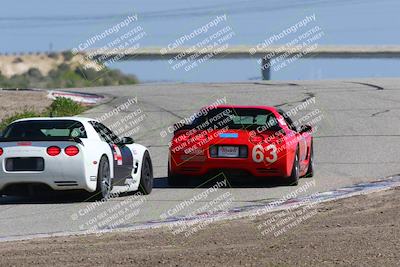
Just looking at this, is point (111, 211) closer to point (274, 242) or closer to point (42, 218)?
point (42, 218)

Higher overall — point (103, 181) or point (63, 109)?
point (103, 181)

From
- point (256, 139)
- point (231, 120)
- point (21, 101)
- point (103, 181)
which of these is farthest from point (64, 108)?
point (103, 181)

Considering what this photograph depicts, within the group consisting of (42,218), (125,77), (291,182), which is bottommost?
(125,77)

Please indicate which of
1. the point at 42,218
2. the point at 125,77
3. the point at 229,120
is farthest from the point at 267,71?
the point at 42,218

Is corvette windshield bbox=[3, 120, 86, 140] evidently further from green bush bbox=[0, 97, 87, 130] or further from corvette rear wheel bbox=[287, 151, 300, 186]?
green bush bbox=[0, 97, 87, 130]

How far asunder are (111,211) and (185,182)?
3.31 m

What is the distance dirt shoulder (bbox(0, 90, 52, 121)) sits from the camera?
31716 millimetres

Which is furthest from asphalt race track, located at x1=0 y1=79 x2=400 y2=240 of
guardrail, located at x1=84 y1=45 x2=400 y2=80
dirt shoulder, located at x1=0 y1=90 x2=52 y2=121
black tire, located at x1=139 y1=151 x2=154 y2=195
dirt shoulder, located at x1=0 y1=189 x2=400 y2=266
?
guardrail, located at x1=84 y1=45 x2=400 y2=80

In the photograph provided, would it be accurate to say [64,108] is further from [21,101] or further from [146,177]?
[146,177]

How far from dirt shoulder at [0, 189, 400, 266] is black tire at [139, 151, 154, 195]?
153 inches

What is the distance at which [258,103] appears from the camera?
1277 inches

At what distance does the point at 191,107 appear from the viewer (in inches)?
1256

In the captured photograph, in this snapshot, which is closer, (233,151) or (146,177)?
→ (146,177)

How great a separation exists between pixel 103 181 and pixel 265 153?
269 cm
